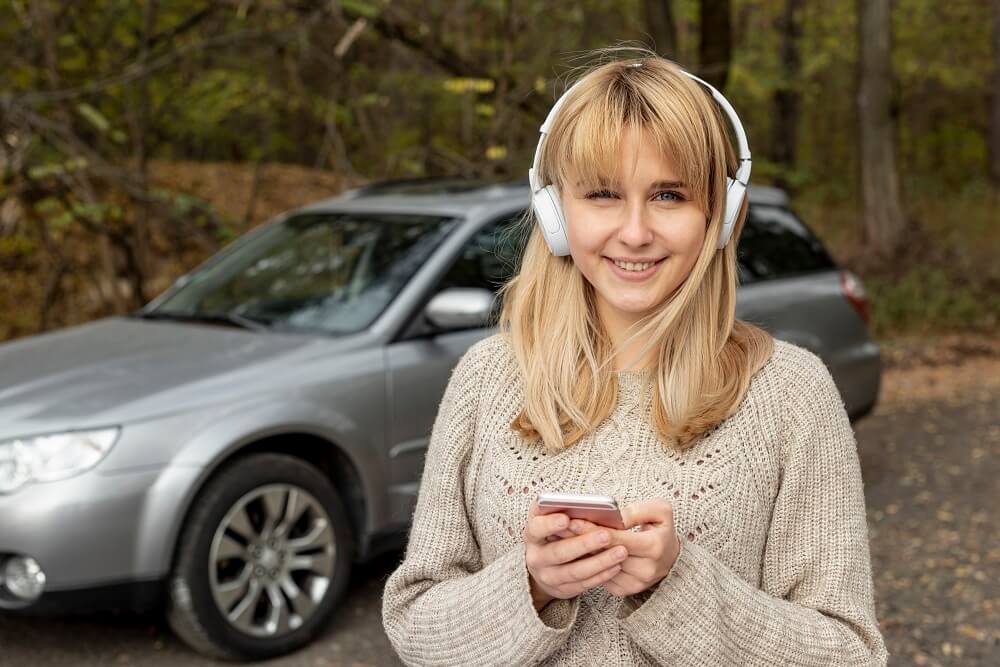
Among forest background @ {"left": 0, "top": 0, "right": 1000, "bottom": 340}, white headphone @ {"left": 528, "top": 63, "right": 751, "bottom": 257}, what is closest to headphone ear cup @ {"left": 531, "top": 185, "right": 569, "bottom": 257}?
white headphone @ {"left": 528, "top": 63, "right": 751, "bottom": 257}

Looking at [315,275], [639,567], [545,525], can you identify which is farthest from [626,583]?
[315,275]

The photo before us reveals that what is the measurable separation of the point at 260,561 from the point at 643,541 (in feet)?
10.00

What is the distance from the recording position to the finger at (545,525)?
1.49m

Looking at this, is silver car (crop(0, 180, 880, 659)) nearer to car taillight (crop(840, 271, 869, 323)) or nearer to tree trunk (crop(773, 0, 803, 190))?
car taillight (crop(840, 271, 869, 323))

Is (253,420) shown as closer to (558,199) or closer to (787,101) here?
(558,199)

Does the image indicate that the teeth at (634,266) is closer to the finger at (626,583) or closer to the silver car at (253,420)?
the finger at (626,583)

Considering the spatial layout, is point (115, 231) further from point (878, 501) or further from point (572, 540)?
point (572, 540)

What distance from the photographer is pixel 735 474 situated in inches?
→ 71.1

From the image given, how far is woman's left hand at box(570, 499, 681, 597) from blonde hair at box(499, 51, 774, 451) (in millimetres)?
302

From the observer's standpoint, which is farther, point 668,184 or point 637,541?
point 668,184

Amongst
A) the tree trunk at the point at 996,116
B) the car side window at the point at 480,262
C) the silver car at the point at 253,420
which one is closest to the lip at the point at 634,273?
the silver car at the point at 253,420

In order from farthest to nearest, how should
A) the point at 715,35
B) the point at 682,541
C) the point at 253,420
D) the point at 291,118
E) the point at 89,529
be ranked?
the point at 291,118
the point at 715,35
the point at 253,420
the point at 89,529
the point at 682,541

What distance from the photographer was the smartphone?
1447 mm

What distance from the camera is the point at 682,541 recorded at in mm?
1699
